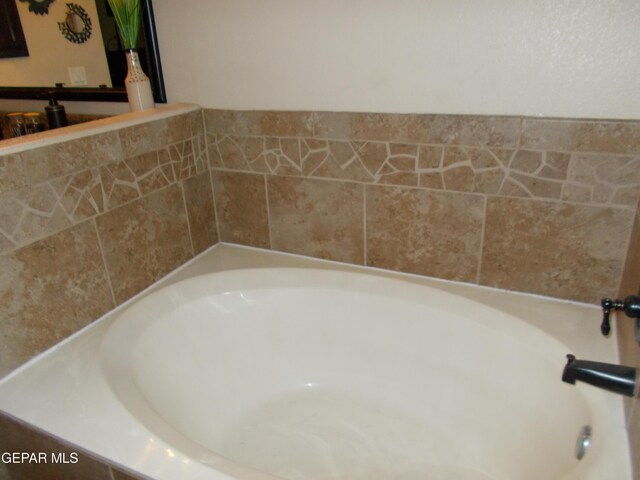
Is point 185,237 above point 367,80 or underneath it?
underneath

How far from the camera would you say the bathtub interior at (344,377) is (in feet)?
A: 3.97

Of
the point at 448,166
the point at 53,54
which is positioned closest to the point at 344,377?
the point at 448,166

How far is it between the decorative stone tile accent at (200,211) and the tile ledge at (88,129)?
9.3 inches

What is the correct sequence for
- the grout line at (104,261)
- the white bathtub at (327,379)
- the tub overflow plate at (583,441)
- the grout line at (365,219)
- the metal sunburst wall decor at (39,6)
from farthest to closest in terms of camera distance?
the metal sunburst wall decor at (39,6), the grout line at (365,219), the grout line at (104,261), the white bathtub at (327,379), the tub overflow plate at (583,441)

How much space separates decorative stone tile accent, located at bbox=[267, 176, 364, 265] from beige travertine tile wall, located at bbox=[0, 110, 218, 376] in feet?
1.00

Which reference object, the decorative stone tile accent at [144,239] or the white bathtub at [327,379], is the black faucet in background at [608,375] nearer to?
the white bathtub at [327,379]

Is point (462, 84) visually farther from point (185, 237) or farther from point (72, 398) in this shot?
point (72, 398)

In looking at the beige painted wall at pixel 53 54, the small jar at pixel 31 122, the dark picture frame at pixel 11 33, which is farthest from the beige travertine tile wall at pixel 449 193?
the dark picture frame at pixel 11 33

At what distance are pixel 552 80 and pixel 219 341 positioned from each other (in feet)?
3.91

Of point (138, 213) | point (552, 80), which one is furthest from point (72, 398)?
point (552, 80)

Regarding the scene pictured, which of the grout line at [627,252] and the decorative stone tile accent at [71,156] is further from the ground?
the decorative stone tile accent at [71,156]

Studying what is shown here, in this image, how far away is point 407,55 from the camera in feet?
4.13

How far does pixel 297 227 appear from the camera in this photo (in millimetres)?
1619

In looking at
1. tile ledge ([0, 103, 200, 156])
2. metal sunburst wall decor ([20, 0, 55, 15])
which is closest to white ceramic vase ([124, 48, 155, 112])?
tile ledge ([0, 103, 200, 156])
